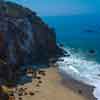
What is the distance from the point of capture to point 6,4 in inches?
4048

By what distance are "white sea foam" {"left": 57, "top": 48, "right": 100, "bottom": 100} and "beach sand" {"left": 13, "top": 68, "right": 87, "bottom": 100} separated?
427 cm

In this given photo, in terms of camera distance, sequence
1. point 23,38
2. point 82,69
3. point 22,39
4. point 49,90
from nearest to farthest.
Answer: point 49,90, point 82,69, point 22,39, point 23,38

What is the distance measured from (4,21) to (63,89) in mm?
22424

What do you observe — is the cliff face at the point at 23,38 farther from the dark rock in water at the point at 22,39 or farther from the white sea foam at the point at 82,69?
the white sea foam at the point at 82,69

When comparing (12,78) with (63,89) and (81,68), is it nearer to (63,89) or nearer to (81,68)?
(63,89)

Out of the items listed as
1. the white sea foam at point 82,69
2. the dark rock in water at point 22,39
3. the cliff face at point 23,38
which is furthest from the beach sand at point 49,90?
the cliff face at point 23,38

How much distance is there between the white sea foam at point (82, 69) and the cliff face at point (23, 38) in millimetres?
4968

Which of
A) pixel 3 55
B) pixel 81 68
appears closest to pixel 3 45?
pixel 3 55

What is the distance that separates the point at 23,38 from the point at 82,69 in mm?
14998

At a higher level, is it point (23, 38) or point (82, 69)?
point (23, 38)

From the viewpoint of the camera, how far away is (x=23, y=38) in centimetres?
8219

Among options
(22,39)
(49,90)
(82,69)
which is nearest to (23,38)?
(22,39)

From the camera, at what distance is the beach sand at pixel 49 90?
5672 centimetres

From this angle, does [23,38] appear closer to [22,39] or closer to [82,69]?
[22,39]
